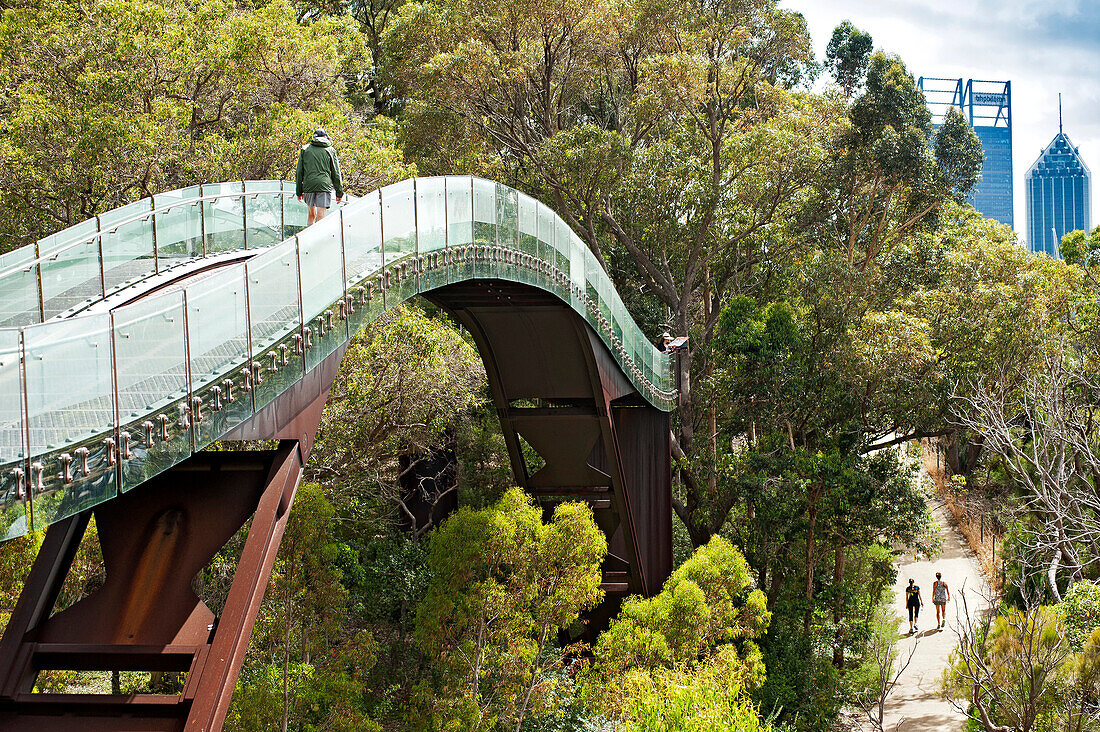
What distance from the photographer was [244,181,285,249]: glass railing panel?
1148 centimetres

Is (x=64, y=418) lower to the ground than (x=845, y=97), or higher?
lower

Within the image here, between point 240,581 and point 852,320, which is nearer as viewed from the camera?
point 240,581

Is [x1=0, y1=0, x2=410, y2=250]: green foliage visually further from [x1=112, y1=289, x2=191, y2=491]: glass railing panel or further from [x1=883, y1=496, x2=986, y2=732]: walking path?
[x1=883, y1=496, x2=986, y2=732]: walking path

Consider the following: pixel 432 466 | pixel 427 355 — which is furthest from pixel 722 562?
pixel 432 466

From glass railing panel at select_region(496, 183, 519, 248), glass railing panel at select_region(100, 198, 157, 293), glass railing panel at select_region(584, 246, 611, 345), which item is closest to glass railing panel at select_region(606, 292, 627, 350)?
glass railing panel at select_region(584, 246, 611, 345)

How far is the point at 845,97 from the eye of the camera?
82.4 feet

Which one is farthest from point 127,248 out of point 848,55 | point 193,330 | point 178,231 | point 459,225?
point 848,55

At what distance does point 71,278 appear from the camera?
28.9 ft

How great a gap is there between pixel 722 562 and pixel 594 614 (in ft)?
13.5

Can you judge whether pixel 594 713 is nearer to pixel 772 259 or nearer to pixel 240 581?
pixel 240 581

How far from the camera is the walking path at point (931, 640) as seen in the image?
19.4 meters

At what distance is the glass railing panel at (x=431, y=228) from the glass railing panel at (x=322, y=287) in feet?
6.03

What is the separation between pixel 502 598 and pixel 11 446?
9.27 m

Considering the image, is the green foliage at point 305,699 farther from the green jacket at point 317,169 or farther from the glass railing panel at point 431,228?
the green jacket at point 317,169
